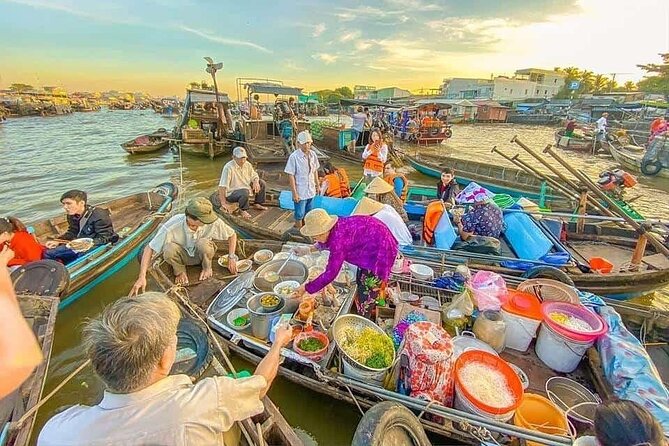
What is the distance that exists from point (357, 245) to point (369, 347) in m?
1.07

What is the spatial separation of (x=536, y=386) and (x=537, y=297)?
116cm

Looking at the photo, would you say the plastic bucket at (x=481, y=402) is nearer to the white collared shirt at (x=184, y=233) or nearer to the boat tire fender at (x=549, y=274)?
the boat tire fender at (x=549, y=274)

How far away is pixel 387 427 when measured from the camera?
2283mm

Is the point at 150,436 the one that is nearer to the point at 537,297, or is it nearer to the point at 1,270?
the point at 1,270

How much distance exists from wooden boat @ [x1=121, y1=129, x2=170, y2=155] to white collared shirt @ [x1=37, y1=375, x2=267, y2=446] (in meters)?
20.0

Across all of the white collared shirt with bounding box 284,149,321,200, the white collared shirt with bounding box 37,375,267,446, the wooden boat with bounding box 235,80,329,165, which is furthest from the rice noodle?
the wooden boat with bounding box 235,80,329,165

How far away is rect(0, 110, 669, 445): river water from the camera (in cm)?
384

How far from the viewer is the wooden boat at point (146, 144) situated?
17.8m

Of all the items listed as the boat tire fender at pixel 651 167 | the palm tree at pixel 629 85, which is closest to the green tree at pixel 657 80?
the palm tree at pixel 629 85

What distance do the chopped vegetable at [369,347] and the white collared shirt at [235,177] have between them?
501cm

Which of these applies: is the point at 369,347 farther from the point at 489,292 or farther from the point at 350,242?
the point at 489,292

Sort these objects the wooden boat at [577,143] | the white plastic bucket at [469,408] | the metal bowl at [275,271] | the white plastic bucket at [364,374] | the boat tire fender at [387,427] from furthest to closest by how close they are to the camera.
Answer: the wooden boat at [577,143]
the metal bowl at [275,271]
the white plastic bucket at [364,374]
the white plastic bucket at [469,408]
the boat tire fender at [387,427]

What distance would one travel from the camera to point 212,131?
58.6 ft

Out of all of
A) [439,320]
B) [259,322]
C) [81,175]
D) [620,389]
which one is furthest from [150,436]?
[81,175]
